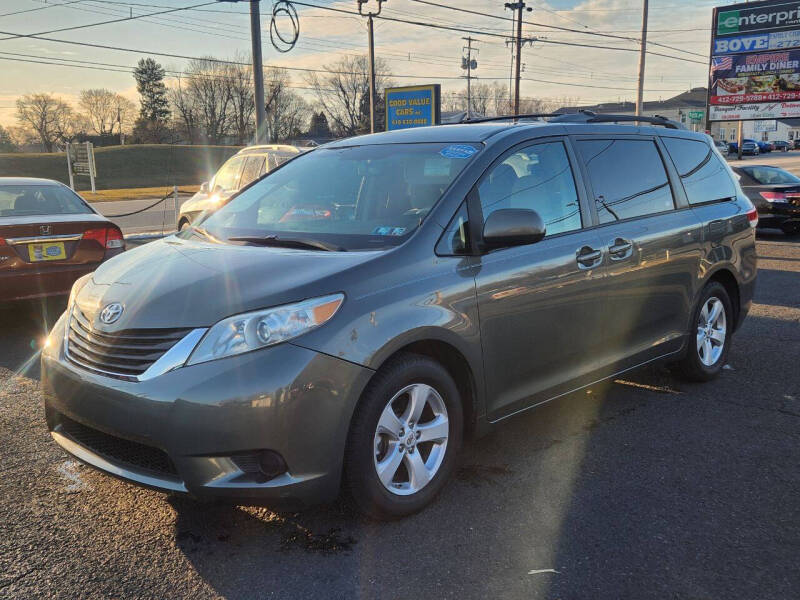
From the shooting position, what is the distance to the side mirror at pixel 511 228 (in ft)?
10.9

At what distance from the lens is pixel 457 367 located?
132 inches

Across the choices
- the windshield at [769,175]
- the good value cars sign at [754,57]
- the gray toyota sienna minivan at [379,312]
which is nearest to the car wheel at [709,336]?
the gray toyota sienna minivan at [379,312]

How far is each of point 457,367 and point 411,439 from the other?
17.0 inches

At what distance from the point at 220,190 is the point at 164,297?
29.4 feet

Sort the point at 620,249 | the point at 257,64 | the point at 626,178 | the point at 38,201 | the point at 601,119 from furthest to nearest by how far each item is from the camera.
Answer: the point at 257,64 < the point at 38,201 < the point at 601,119 < the point at 626,178 < the point at 620,249

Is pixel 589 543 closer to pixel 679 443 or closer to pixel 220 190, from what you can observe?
pixel 679 443

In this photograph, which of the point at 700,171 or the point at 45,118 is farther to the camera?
the point at 45,118

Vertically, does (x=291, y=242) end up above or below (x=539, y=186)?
below

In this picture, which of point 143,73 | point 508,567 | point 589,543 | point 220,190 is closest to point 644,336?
point 589,543

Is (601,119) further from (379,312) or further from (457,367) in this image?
(379,312)

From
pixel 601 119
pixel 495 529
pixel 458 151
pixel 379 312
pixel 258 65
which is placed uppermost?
pixel 258 65

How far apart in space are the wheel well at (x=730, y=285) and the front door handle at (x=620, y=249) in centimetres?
128

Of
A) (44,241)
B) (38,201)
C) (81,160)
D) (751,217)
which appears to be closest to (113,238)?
(44,241)

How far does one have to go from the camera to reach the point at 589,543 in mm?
2977
